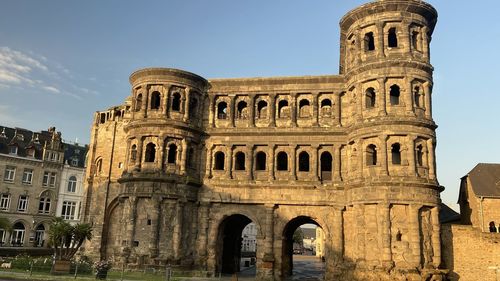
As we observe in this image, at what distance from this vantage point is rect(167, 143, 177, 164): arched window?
3334 centimetres

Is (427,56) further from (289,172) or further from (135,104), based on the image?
(135,104)

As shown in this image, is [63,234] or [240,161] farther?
[240,161]

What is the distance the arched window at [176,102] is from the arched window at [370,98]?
14.5 m

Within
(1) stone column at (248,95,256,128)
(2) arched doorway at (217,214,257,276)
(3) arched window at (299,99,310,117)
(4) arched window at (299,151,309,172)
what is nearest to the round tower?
(3) arched window at (299,99,310,117)

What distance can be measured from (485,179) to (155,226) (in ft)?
84.4

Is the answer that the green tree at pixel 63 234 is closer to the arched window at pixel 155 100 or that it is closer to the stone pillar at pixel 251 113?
the arched window at pixel 155 100

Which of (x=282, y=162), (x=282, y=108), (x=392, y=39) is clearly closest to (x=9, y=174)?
(x=282, y=162)

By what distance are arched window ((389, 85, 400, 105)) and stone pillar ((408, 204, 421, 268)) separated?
7667 mm

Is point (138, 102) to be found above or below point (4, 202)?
above

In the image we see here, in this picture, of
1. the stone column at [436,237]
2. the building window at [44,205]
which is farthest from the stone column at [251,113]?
the building window at [44,205]

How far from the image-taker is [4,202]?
53312 mm

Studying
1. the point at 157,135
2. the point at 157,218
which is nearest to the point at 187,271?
the point at 157,218

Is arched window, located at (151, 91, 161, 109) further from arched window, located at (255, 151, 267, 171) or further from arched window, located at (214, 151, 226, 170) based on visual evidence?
arched window, located at (255, 151, 267, 171)

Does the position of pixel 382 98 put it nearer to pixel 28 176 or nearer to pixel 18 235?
pixel 28 176
